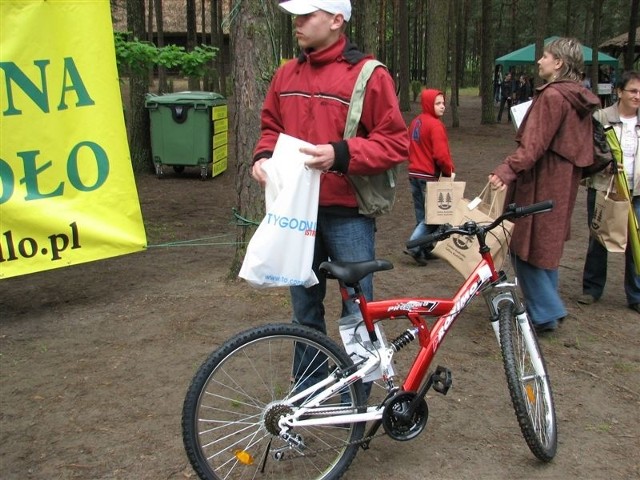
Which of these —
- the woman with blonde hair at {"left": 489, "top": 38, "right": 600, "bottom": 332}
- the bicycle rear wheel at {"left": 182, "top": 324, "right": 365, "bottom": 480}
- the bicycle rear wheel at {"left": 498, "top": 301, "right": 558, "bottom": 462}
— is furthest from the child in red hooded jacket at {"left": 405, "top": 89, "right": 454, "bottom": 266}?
the bicycle rear wheel at {"left": 182, "top": 324, "right": 365, "bottom": 480}

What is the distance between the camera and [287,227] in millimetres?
2836

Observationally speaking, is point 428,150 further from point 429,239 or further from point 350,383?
point 350,383

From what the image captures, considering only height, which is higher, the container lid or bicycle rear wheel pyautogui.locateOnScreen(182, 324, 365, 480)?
the container lid

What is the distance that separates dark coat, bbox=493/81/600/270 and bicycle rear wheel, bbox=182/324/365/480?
1.84m

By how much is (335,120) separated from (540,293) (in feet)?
7.78

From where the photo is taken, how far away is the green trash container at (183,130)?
36.9 feet

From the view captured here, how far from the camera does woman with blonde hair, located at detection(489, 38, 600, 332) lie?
4316 mm

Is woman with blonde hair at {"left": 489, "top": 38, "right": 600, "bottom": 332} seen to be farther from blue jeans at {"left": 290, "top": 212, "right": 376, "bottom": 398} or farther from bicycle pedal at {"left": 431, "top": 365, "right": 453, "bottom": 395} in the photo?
bicycle pedal at {"left": 431, "top": 365, "right": 453, "bottom": 395}

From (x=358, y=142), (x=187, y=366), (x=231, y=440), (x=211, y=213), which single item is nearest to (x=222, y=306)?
(x=187, y=366)

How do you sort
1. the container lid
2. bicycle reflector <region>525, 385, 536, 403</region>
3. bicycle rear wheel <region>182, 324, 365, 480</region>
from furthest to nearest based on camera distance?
the container lid → bicycle reflector <region>525, 385, 536, 403</region> → bicycle rear wheel <region>182, 324, 365, 480</region>

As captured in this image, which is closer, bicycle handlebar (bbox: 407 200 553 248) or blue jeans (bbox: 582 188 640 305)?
bicycle handlebar (bbox: 407 200 553 248)

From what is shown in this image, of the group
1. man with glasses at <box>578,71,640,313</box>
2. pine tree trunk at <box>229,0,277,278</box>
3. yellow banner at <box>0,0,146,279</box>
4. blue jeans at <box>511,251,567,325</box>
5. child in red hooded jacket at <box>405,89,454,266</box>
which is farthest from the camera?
child in red hooded jacket at <box>405,89,454,266</box>

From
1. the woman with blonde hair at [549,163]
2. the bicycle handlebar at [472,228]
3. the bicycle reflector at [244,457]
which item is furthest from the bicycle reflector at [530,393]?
the woman with blonde hair at [549,163]

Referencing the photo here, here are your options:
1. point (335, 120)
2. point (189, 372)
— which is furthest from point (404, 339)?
point (189, 372)
